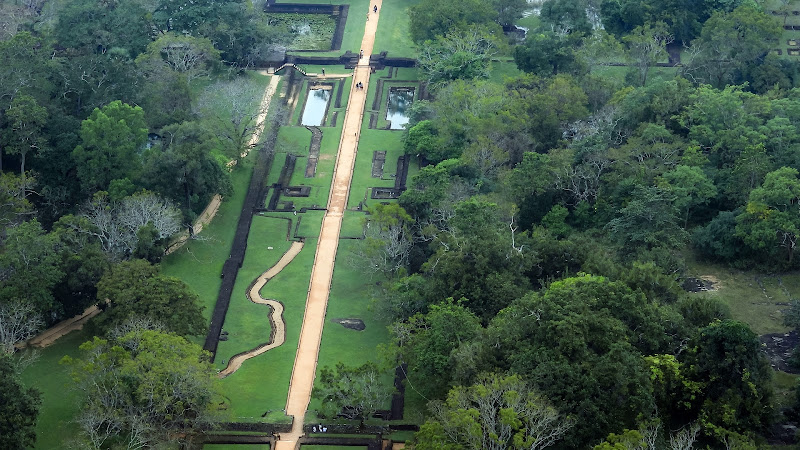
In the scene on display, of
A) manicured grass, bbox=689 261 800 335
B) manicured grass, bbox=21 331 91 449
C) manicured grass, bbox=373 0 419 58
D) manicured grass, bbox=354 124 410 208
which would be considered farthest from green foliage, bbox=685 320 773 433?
manicured grass, bbox=373 0 419 58

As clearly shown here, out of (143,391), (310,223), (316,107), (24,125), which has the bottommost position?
(143,391)

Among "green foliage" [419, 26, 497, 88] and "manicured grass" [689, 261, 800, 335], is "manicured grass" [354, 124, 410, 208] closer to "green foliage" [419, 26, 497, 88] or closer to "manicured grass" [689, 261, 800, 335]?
"green foliage" [419, 26, 497, 88]

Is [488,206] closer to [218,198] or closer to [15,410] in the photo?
[218,198]

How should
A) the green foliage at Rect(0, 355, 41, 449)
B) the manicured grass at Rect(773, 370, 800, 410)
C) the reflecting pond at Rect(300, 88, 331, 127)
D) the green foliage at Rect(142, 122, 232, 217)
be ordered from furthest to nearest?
the reflecting pond at Rect(300, 88, 331, 127) → the green foliage at Rect(142, 122, 232, 217) → the manicured grass at Rect(773, 370, 800, 410) → the green foliage at Rect(0, 355, 41, 449)

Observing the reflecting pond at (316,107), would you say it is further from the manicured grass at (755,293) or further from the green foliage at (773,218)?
the green foliage at (773,218)

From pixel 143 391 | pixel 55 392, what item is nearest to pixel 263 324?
pixel 55 392

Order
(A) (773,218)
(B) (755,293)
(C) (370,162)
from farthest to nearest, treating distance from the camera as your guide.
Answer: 1. (C) (370,162)
2. (A) (773,218)
3. (B) (755,293)

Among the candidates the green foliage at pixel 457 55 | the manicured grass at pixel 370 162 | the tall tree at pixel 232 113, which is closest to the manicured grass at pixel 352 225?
the manicured grass at pixel 370 162

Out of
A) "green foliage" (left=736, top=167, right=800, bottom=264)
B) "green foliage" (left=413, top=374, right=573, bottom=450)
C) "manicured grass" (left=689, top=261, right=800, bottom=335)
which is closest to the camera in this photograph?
"green foliage" (left=413, top=374, right=573, bottom=450)
